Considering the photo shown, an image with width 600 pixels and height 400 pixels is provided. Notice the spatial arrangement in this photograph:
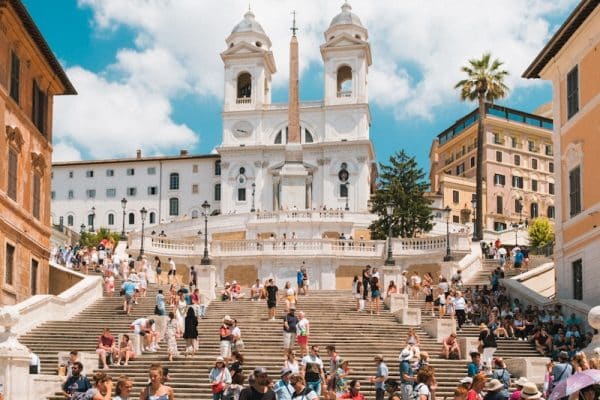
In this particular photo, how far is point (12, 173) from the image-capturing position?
3638 centimetres

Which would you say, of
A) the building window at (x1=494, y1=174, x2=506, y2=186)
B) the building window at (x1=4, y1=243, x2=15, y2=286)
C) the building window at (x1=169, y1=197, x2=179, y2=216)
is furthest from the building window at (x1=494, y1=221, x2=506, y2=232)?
the building window at (x1=4, y1=243, x2=15, y2=286)

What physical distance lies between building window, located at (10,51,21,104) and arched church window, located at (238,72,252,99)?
7338cm

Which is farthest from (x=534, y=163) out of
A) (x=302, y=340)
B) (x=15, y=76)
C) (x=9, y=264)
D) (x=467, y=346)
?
(x=302, y=340)

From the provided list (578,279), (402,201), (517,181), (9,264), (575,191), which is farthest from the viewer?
(517,181)

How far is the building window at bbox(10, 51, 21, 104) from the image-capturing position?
118ft

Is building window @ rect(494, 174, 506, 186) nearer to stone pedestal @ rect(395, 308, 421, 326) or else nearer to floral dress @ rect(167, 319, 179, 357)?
stone pedestal @ rect(395, 308, 421, 326)

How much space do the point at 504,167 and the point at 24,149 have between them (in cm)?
8702

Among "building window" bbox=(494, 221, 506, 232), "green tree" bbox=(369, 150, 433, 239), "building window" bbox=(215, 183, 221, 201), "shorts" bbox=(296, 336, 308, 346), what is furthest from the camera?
"building window" bbox=(215, 183, 221, 201)

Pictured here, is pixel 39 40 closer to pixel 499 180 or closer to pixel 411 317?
pixel 411 317

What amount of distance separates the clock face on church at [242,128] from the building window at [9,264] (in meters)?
71.6

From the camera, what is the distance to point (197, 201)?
4432 inches

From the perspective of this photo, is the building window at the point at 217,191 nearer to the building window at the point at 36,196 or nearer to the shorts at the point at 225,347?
the building window at the point at 36,196

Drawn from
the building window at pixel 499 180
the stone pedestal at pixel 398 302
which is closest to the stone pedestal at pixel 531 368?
the stone pedestal at pixel 398 302

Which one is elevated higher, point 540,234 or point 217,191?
point 217,191
